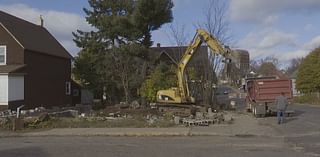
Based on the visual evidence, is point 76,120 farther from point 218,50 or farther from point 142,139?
point 218,50

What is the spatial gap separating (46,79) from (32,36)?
13.1 feet

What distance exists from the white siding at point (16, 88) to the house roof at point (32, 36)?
2689 millimetres

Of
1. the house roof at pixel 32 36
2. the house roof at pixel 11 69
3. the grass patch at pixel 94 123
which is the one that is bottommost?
the grass patch at pixel 94 123

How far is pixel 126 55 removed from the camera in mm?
47438

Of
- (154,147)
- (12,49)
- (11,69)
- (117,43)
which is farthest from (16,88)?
(154,147)

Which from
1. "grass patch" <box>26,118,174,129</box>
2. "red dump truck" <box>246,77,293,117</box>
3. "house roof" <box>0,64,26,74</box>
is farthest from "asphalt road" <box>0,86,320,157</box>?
"house roof" <box>0,64,26,74</box>

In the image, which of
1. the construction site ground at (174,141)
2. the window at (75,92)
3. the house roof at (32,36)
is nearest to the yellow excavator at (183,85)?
the construction site ground at (174,141)

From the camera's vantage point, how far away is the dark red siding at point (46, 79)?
130ft

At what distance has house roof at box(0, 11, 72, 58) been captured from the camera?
129ft

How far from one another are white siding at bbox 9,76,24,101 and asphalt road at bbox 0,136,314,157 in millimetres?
15937

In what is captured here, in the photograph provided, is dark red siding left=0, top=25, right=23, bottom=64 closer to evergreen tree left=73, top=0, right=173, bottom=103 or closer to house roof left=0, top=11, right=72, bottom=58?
house roof left=0, top=11, right=72, bottom=58

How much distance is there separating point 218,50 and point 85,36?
23.1 metres

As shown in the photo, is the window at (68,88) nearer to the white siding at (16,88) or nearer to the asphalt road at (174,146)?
the white siding at (16,88)

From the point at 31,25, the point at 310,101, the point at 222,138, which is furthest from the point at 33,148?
the point at 310,101
